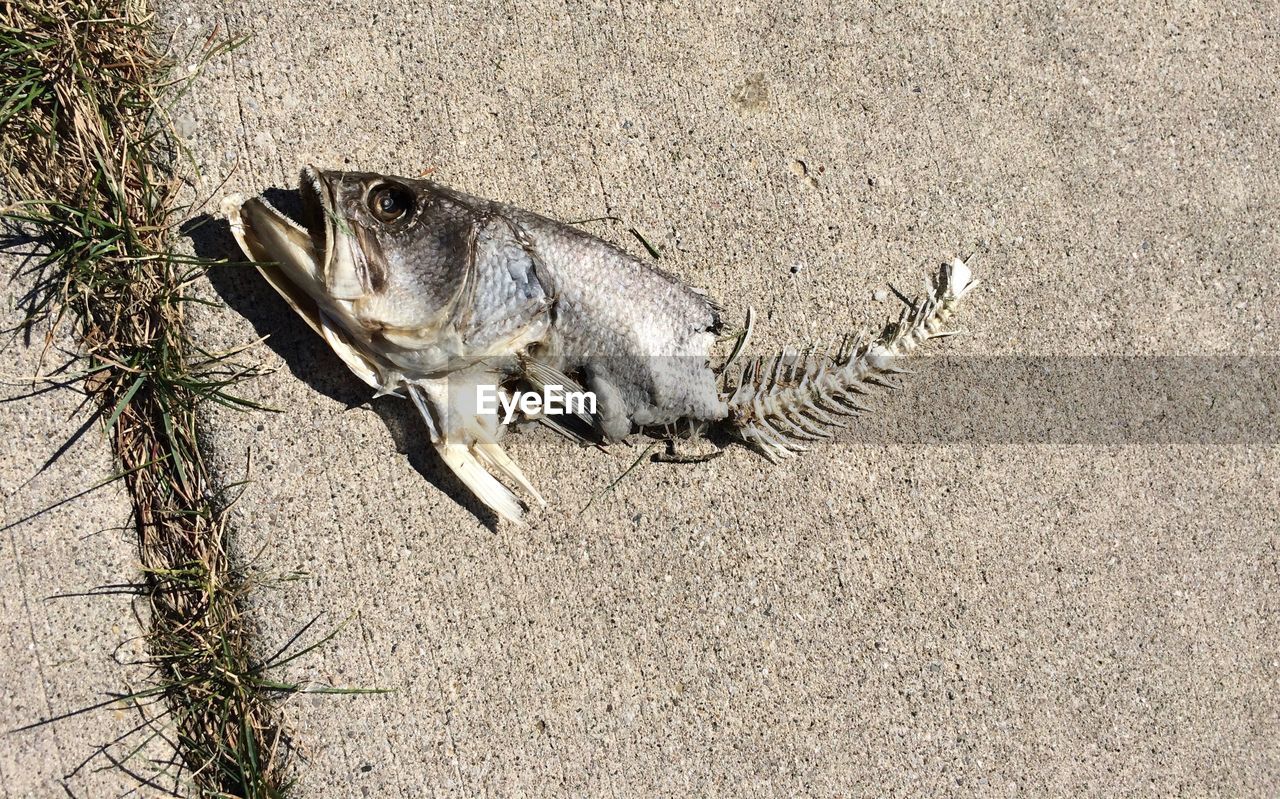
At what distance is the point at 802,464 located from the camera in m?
3.26

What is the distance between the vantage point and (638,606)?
3.11 metres

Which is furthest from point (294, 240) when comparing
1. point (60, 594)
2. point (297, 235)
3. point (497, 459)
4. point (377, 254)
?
point (60, 594)

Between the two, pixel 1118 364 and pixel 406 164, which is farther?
pixel 1118 364

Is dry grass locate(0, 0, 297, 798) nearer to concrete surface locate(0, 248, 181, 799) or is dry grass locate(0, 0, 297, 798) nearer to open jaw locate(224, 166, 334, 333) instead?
concrete surface locate(0, 248, 181, 799)

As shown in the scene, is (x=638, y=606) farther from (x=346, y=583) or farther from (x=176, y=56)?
(x=176, y=56)

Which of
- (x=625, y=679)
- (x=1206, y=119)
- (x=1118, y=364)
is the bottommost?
(x=625, y=679)

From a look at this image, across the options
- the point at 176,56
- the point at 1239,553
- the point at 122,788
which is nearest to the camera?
the point at 122,788

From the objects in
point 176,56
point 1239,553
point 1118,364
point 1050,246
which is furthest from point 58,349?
point 1239,553

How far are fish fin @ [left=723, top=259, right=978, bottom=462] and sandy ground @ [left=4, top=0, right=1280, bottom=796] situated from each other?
110 mm

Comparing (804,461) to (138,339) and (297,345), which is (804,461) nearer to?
(297,345)

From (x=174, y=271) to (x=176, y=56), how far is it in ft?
2.74

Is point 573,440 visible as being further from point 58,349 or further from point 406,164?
point 58,349

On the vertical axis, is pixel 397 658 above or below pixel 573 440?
below

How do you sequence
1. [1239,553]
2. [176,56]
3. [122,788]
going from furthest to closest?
[1239,553]
[176,56]
[122,788]
